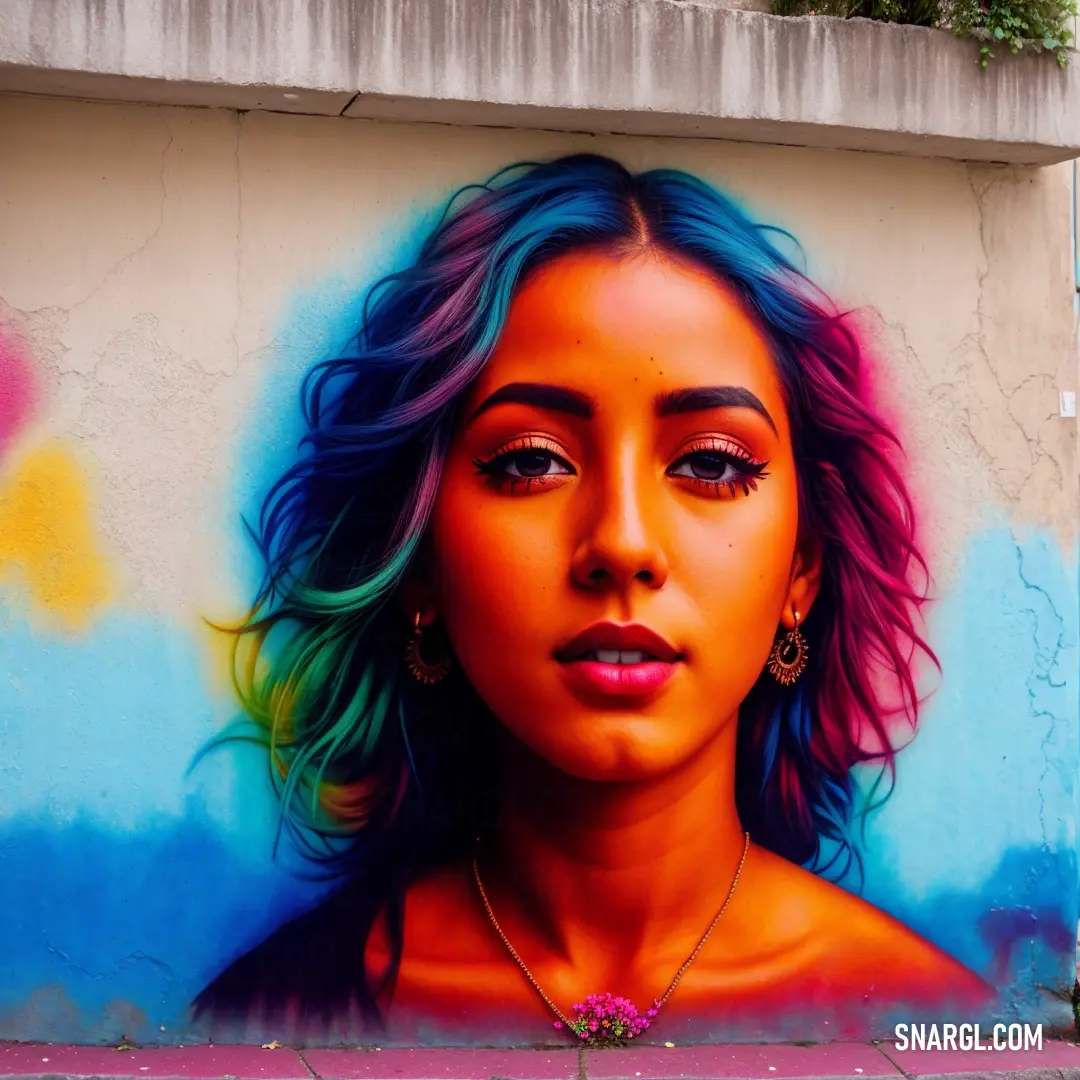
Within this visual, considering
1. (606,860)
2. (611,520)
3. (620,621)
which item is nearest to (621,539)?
(611,520)

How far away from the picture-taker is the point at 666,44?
470 centimetres

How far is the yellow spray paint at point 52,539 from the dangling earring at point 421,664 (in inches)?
40.6

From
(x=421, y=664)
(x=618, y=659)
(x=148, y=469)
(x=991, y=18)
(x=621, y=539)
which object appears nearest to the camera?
(x=621, y=539)

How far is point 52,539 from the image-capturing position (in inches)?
182

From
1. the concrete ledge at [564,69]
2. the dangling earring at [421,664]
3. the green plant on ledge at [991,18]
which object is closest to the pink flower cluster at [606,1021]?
the dangling earring at [421,664]

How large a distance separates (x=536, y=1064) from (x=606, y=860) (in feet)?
2.32

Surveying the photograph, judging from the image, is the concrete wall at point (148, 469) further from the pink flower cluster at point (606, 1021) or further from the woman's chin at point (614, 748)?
the woman's chin at point (614, 748)

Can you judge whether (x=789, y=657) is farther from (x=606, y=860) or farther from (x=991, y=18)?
(x=991, y=18)

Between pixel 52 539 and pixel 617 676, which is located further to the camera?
pixel 52 539

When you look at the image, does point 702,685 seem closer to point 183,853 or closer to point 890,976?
point 890,976

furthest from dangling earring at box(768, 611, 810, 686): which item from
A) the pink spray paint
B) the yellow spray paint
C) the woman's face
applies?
the pink spray paint

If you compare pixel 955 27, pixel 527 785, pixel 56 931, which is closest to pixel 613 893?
pixel 527 785

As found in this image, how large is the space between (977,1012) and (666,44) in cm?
364

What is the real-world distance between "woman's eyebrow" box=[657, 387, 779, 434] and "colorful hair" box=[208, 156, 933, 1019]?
0.89ft
